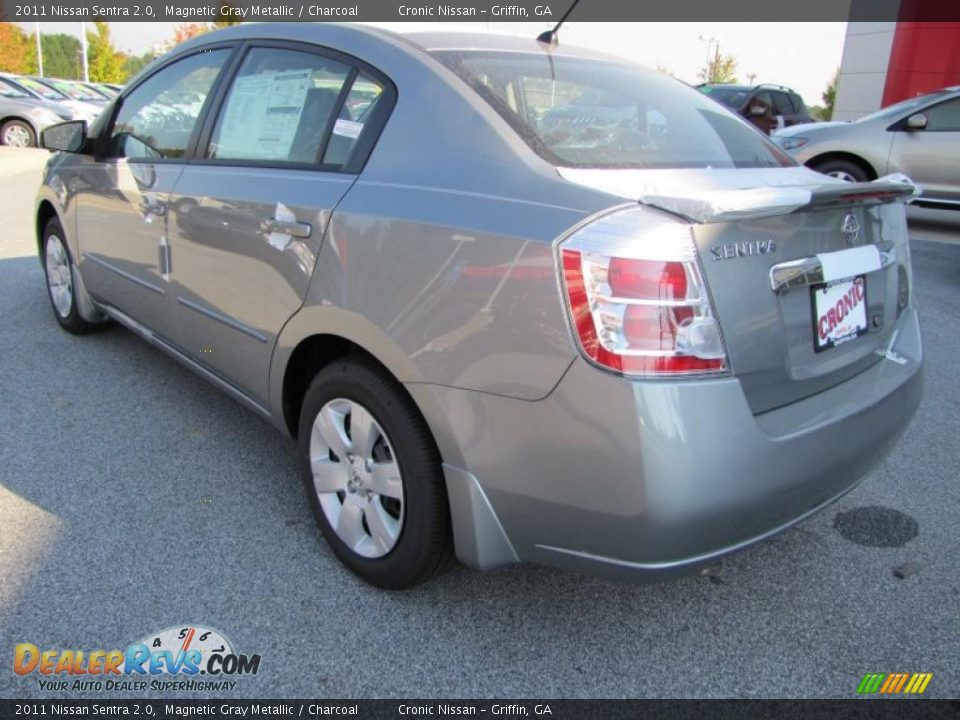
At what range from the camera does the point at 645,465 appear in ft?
5.27

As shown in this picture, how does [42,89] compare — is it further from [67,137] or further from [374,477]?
[374,477]

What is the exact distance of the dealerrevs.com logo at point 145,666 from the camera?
1.95 m

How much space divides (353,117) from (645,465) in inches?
55.7

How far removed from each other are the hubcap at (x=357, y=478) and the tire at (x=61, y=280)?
2.58m

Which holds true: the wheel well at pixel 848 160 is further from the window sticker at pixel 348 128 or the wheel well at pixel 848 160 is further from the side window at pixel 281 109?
the window sticker at pixel 348 128

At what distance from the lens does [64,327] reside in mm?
4473

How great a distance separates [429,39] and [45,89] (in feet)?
63.9

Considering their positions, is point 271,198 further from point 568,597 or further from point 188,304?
point 568,597

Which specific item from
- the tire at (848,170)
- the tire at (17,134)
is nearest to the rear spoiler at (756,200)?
the tire at (848,170)

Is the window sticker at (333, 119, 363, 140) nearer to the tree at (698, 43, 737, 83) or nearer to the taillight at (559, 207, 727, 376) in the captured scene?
the taillight at (559, 207, 727, 376)

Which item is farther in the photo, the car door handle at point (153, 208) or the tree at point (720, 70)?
the tree at point (720, 70)

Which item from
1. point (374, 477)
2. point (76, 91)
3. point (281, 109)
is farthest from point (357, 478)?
point (76, 91)

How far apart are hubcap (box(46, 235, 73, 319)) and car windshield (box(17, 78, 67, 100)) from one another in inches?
605

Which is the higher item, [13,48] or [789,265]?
[789,265]
